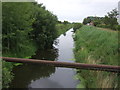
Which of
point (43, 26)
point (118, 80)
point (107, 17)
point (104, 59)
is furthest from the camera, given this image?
point (107, 17)

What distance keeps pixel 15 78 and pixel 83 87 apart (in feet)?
13.9

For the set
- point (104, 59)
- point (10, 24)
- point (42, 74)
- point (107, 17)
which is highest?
point (107, 17)

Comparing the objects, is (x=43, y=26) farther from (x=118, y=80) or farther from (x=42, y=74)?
(x=118, y=80)

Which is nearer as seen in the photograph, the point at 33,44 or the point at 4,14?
the point at 4,14

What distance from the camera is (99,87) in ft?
21.5

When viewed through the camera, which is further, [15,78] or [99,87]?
[15,78]

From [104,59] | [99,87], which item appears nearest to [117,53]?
[104,59]

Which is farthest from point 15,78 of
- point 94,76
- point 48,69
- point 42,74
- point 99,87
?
point 99,87

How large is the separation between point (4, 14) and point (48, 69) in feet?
16.4

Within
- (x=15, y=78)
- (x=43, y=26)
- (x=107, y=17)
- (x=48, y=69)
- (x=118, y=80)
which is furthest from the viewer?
(x=107, y=17)

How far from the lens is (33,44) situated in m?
18.8

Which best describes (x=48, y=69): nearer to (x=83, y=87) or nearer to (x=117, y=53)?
(x=83, y=87)

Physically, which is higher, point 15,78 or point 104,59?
point 104,59

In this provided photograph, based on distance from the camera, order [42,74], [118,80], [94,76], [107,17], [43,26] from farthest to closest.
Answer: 1. [107,17]
2. [43,26]
3. [42,74]
4. [94,76]
5. [118,80]
